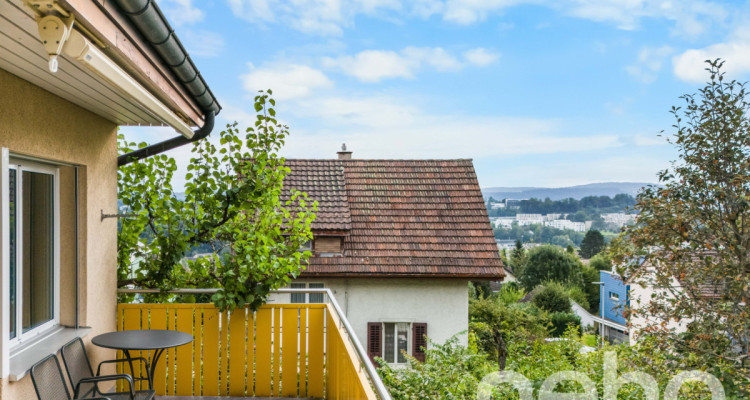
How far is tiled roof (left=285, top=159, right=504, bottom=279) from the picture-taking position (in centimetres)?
1255

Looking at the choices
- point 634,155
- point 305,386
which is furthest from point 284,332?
point 634,155

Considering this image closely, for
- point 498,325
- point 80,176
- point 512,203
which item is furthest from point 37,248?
point 512,203

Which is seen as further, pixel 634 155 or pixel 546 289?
pixel 634 155

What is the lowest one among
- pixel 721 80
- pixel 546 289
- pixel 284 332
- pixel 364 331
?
pixel 546 289

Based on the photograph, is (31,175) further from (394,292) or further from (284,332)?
(394,292)

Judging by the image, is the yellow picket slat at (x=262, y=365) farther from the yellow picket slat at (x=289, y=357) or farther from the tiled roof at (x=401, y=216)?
the tiled roof at (x=401, y=216)

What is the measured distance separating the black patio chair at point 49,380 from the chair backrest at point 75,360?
0.10m

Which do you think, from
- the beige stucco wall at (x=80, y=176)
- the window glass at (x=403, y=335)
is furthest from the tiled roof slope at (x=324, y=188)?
the beige stucco wall at (x=80, y=176)

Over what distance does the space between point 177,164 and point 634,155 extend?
211 feet

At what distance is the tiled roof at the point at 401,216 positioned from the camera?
12.5 m

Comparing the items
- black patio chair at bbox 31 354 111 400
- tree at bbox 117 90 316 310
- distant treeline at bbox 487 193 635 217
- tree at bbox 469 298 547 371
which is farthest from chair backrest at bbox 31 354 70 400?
distant treeline at bbox 487 193 635 217

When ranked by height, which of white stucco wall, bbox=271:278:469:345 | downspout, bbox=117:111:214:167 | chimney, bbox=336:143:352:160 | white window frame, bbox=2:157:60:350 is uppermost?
chimney, bbox=336:143:352:160

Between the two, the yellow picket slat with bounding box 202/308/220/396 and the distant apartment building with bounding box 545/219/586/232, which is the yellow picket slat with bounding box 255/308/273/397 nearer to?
the yellow picket slat with bounding box 202/308/220/396

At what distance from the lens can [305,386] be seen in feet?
15.0
